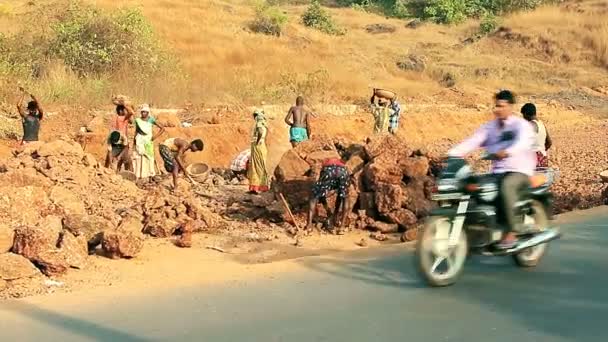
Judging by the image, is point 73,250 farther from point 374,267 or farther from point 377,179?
point 377,179

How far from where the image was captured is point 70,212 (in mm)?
10258

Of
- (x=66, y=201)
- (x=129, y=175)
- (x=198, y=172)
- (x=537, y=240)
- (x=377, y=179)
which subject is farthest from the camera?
(x=198, y=172)

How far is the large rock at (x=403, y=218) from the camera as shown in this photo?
1069 centimetres

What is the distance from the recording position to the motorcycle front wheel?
6879 mm

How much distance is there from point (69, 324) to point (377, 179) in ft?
18.1

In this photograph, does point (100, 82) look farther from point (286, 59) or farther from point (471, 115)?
point (471, 115)

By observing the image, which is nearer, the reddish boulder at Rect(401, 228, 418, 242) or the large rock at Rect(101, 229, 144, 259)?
the large rock at Rect(101, 229, 144, 259)

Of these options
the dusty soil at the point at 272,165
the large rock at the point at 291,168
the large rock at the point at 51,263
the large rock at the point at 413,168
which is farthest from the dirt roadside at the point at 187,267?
the large rock at the point at 291,168

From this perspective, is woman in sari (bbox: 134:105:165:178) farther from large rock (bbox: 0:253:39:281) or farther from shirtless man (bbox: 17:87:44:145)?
large rock (bbox: 0:253:39:281)

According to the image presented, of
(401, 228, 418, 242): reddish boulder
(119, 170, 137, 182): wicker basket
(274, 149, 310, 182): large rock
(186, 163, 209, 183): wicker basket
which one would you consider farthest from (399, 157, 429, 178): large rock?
(119, 170, 137, 182): wicker basket

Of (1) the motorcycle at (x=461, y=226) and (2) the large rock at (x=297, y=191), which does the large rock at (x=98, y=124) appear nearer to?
(2) the large rock at (x=297, y=191)

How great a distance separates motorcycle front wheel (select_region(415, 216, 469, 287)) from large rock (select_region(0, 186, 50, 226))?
484cm

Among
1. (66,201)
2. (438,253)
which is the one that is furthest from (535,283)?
(66,201)

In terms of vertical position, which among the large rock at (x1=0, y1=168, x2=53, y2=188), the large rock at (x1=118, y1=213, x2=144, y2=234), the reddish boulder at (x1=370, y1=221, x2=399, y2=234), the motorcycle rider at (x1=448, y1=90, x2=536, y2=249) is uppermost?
the motorcycle rider at (x1=448, y1=90, x2=536, y2=249)
